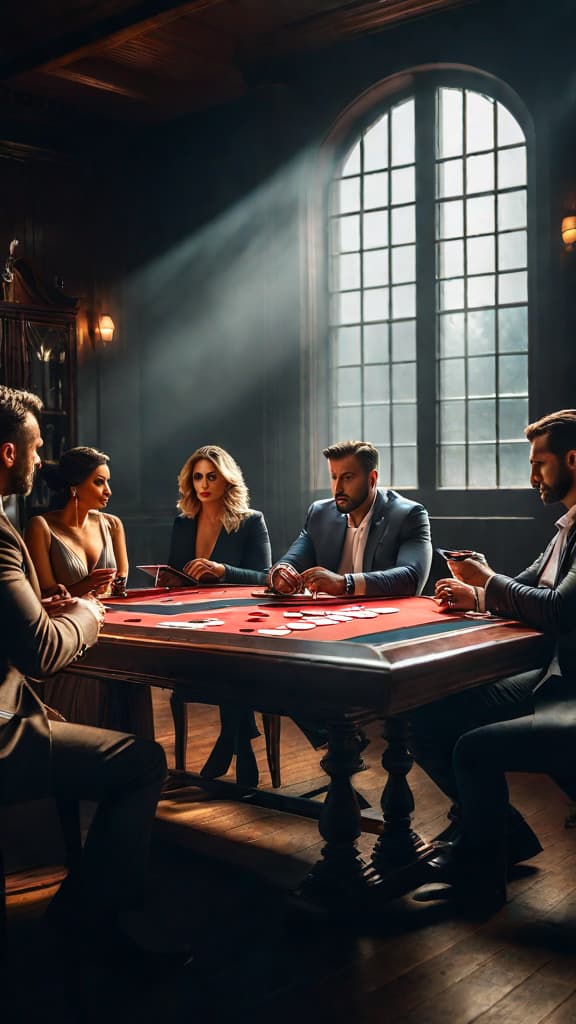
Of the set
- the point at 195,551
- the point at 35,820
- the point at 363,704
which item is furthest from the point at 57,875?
the point at 195,551

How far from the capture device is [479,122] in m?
6.51

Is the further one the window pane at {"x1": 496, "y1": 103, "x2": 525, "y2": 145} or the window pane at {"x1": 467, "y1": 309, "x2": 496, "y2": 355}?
the window pane at {"x1": 467, "y1": 309, "x2": 496, "y2": 355}

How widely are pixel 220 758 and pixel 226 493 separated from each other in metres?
1.22

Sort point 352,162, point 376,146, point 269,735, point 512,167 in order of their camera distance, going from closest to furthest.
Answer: point 269,735, point 512,167, point 376,146, point 352,162

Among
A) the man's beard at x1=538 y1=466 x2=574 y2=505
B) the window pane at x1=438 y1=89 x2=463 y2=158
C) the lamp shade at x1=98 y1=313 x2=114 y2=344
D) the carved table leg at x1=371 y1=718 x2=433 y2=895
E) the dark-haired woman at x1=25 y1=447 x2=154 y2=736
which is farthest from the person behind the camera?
the lamp shade at x1=98 y1=313 x2=114 y2=344

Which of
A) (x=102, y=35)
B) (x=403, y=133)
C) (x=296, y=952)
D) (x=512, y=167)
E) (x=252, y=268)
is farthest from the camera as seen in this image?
(x=252, y=268)

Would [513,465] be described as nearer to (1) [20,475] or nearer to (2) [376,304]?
(2) [376,304]

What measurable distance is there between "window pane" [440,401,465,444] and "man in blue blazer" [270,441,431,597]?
8.31ft

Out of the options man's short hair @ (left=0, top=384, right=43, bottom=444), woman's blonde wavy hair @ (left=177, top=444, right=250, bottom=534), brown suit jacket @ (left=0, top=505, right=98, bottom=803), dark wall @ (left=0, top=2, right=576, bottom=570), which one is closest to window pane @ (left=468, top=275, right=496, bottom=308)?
dark wall @ (left=0, top=2, right=576, bottom=570)

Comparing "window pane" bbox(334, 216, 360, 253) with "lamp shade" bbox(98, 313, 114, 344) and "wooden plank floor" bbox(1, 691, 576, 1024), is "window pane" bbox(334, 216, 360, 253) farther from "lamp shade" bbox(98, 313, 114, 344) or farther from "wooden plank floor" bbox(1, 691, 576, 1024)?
"wooden plank floor" bbox(1, 691, 576, 1024)

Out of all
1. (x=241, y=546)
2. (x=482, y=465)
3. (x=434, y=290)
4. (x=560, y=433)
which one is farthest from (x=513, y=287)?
(x=560, y=433)

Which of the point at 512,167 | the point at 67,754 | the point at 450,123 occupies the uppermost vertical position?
the point at 450,123

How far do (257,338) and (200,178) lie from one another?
1.42 metres

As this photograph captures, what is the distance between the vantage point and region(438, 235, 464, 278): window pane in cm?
665
